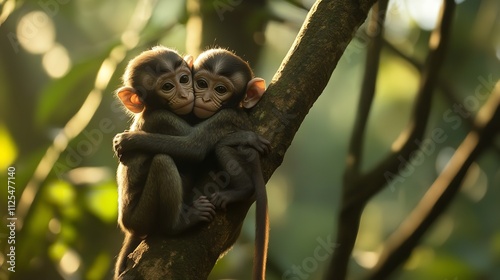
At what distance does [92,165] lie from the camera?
5.19 meters

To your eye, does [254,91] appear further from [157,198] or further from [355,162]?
[355,162]

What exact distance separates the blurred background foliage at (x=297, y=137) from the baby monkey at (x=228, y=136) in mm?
1260

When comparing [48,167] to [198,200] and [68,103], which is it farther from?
[198,200]

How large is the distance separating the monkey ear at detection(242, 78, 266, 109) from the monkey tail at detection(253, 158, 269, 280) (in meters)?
0.50

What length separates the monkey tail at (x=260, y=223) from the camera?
2707 mm

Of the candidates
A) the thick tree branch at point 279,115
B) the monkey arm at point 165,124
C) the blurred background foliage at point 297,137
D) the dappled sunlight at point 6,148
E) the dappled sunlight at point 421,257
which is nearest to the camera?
the thick tree branch at point 279,115

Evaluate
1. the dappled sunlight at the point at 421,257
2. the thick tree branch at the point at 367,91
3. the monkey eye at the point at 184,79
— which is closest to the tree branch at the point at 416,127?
the thick tree branch at the point at 367,91

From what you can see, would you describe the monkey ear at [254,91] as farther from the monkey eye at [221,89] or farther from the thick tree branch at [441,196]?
the thick tree branch at [441,196]

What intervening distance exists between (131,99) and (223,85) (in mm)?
451

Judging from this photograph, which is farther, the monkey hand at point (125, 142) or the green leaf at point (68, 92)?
the green leaf at point (68, 92)

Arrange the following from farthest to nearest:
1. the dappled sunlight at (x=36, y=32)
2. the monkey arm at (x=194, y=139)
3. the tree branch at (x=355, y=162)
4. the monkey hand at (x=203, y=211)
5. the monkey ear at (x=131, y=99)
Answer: the dappled sunlight at (x=36, y=32)
the tree branch at (x=355, y=162)
the monkey ear at (x=131, y=99)
the monkey arm at (x=194, y=139)
the monkey hand at (x=203, y=211)

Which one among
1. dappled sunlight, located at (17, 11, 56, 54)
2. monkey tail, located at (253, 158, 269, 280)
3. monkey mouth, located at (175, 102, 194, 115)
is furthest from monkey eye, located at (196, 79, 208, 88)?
dappled sunlight, located at (17, 11, 56, 54)

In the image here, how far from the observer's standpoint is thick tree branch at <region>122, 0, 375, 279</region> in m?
2.55

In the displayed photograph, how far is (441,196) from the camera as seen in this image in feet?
14.8
